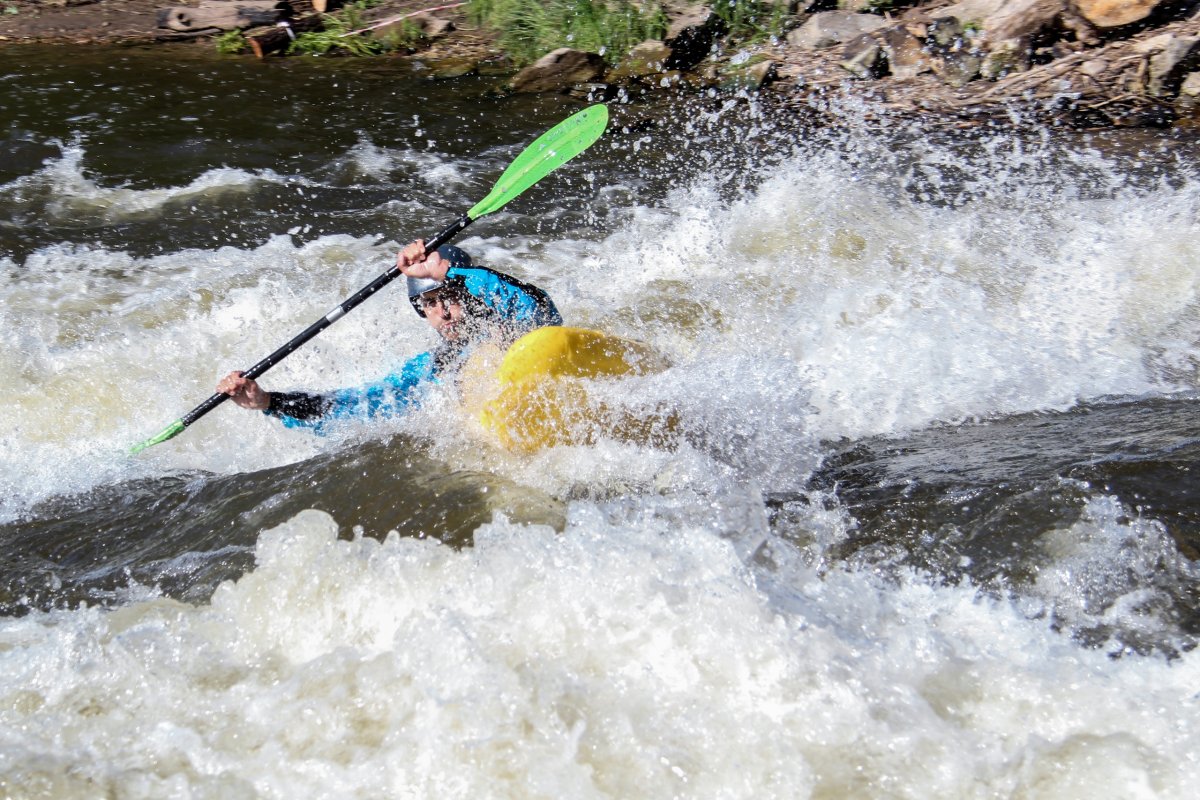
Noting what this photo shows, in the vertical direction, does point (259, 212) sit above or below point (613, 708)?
below

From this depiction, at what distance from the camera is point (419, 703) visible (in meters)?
2.50

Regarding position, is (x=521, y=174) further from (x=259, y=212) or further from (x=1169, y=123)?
(x=1169, y=123)

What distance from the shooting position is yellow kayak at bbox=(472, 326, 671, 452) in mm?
3463

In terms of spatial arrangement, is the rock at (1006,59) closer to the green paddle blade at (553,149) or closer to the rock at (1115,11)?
the rock at (1115,11)

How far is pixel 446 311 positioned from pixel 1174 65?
16.7 feet

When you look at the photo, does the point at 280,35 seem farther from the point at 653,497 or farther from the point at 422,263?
the point at 653,497

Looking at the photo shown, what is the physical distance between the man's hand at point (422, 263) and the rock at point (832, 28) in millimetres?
4998

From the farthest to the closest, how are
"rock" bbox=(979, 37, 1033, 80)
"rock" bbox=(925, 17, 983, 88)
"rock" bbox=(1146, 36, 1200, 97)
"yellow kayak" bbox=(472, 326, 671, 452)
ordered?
1. "rock" bbox=(925, 17, 983, 88)
2. "rock" bbox=(979, 37, 1033, 80)
3. "rock" bbox=(1146, 36, 1200, 97)
4. "yellow kayak" bbox=(472, 326, 671, 452)

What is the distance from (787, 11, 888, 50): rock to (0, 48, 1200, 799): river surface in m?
1.44

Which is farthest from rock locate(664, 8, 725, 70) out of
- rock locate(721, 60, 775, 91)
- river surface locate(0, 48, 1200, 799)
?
river surface locate(0, 48, 1200, 799)

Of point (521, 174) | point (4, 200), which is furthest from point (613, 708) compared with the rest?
point (4, 200)

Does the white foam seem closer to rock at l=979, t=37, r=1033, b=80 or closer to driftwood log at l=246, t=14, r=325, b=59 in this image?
rock at l=979, t=37, r=1033, b=80

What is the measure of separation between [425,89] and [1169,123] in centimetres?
488

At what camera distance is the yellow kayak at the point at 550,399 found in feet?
11.4
